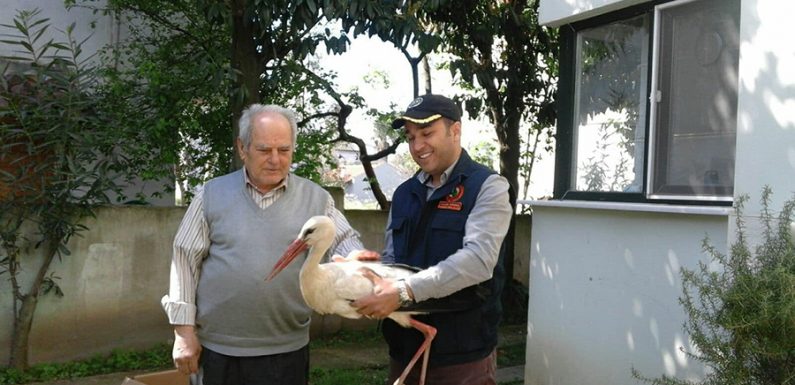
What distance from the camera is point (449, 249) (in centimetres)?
311

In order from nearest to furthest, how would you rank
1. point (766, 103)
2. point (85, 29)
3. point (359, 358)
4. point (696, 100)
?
point (766, 103) < point (696, 100) < point (359, 358) < point (85, 29)

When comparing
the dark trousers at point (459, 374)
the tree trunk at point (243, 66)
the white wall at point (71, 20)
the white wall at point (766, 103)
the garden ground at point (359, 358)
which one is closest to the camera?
the dark trousers at point (459, 374)

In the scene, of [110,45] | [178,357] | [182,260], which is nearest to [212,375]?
[178,357]

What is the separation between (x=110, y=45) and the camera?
8266 mm

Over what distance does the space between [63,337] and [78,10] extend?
3766 millimetres

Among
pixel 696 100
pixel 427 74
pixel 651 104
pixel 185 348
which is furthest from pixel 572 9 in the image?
A: pixel 427 74

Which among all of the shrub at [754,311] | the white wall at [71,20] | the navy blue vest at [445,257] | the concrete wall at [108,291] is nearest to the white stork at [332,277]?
the navy blue vest at [445,257]

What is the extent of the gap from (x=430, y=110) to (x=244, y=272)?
1.09m

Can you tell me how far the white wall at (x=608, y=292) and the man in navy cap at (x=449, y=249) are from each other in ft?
6.95

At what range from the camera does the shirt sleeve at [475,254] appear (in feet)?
9.27

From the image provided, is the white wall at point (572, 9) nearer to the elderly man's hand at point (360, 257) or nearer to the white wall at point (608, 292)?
the white wall at point (608, 292)

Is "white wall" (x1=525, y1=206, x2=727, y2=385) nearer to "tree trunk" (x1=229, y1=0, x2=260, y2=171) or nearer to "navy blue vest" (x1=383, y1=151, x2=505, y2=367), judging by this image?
"navy blue vest" (x1=383, y1=151, x2=505, y2=367)

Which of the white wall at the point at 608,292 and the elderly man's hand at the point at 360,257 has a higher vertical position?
the elderly man's hand at the point at 360,257

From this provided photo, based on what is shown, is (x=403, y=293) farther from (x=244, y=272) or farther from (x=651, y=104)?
(x=651, y=104)
